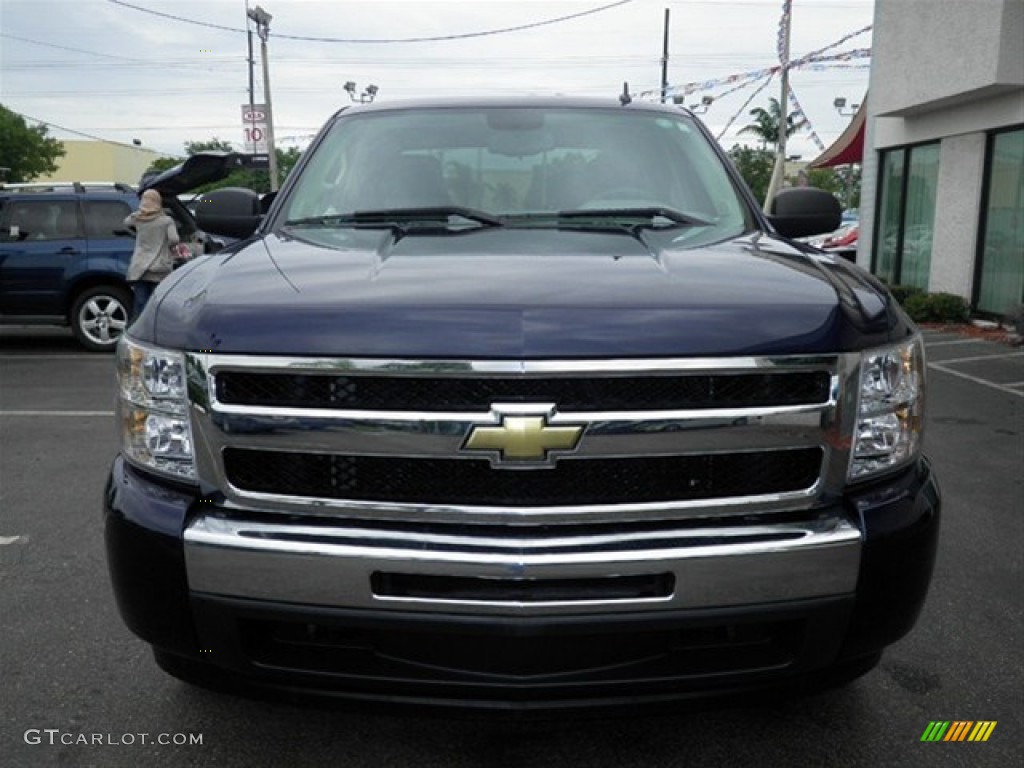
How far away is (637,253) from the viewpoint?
251cm

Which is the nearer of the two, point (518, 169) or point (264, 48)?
point (518, 169)

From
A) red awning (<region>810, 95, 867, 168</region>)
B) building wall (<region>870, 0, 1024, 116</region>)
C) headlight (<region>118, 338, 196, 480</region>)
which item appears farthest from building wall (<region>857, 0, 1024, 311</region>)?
headlight (<region>118, 338, 196, 480</region>)

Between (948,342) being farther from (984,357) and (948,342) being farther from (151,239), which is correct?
(151,239)

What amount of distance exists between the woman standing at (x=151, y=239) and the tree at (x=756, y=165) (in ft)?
123

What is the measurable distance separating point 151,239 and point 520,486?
879 cm

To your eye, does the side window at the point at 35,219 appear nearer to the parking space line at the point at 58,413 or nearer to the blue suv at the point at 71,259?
the blue suv at the point at 71,259

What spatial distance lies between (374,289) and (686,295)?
699mm

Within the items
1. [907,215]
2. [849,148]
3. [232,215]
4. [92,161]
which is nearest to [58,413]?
[232,215]

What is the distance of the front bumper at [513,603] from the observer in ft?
6.51

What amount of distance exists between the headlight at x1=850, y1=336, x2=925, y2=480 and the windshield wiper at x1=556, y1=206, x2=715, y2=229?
959mm

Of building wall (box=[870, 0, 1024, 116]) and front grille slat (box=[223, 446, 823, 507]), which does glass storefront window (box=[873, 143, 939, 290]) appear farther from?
front grille slat (box=[223, 446, 823, 507])

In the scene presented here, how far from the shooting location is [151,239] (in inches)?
387

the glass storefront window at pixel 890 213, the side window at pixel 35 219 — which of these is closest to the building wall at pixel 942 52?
the glass storefront window at pixel 890 213

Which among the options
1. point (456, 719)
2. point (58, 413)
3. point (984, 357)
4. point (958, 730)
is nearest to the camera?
point (456, 719)
